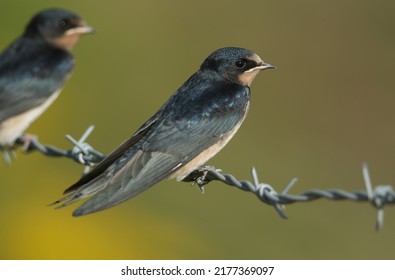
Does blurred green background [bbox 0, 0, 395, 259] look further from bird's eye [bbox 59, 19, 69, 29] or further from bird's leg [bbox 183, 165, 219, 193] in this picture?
bird's leg [bbox 183, 165, 219, 193]

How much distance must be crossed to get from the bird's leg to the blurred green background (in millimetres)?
1440

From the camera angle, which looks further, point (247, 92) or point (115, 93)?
point (115, 93)

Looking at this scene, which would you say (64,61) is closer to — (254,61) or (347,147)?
(254,61)

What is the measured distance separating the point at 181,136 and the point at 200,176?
0.64ft

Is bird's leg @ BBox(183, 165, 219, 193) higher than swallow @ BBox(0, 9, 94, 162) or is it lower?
lower

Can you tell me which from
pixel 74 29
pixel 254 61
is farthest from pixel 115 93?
pixel 254 61

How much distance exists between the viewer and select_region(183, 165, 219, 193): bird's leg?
3507 millimetres

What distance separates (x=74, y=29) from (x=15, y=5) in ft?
10.6

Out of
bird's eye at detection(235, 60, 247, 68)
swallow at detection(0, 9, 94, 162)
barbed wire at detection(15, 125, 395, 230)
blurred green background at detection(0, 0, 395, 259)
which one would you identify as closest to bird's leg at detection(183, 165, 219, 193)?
barbed wire at detection(15, 125, 395, 230)

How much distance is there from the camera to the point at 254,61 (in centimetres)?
379

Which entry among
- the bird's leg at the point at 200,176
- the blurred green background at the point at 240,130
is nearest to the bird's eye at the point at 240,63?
the bird's leg at the point at 200,176

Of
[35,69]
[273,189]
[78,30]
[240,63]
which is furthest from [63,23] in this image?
[273,189]

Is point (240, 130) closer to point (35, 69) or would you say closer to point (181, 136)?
point (35, 69)

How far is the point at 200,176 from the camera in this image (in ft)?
11.7
